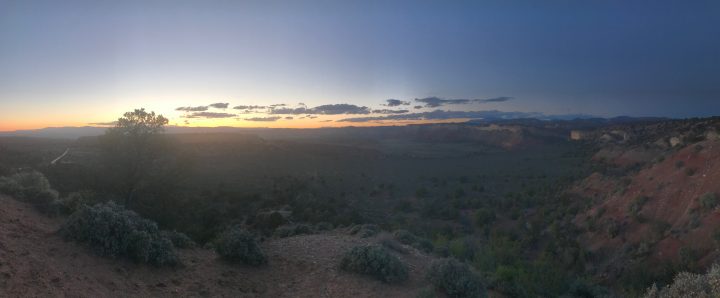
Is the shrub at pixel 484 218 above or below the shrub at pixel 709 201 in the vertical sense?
below

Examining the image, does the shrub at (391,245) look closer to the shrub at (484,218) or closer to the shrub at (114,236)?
the shrub at (114,236)

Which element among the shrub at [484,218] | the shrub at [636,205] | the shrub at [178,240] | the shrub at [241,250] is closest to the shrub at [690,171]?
the shrub at [636,205]

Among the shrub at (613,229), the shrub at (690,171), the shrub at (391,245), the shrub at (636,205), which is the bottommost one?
the shrub at (613,229)

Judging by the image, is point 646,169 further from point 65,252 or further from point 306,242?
point 65,252

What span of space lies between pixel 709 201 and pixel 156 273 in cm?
1862

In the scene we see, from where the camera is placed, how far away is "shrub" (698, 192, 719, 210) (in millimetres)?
17109

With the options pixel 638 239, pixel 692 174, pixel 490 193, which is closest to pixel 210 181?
pixel 490 193

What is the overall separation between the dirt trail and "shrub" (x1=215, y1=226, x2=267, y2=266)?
236mm

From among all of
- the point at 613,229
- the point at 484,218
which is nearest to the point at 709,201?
the point at 613,229

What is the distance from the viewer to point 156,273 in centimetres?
955

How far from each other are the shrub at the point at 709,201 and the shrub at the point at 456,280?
1227 centimetres

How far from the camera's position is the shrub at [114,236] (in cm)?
940

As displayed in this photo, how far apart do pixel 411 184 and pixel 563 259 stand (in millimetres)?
21213

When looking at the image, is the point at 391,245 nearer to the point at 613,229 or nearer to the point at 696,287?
the point at 696,287
